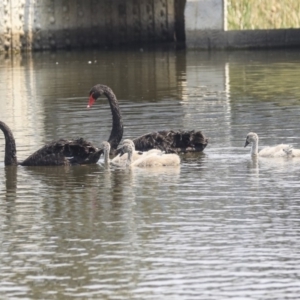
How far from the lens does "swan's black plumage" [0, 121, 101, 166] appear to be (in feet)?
49.4

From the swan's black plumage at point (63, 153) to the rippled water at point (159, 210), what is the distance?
123 millimetres

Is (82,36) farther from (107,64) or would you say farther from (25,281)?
(25,281)

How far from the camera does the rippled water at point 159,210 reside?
964 centimetres

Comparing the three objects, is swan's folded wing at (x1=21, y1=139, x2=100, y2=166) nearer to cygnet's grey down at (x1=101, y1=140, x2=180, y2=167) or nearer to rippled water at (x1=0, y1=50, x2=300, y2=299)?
rippled water at (x1=0, y1=50, x2=300, y2=299)

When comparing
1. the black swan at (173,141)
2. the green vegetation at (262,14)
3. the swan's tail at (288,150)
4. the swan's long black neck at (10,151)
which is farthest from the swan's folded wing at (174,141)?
the green vegetation at (262,14)

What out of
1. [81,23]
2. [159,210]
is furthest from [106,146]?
[81,23]

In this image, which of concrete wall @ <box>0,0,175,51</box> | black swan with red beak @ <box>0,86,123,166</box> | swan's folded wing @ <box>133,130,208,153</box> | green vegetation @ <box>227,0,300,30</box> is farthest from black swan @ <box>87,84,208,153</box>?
concrete wall @ <box>0,0,175,51</box>

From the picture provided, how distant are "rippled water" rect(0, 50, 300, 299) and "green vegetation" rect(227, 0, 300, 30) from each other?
1190 centimetres

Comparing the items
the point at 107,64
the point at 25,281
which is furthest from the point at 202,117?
the point at 107,64

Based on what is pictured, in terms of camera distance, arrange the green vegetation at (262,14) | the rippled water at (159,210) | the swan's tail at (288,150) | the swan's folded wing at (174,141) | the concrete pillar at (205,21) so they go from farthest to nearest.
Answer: the concrete pillar at (205,21), the green vegetation at (262,14), the swan's folded wing at (174,141), the swan's tail at (288,150), the rippled water at (159,210)

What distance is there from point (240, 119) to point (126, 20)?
2311cm

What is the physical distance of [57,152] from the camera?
1516 centimetres

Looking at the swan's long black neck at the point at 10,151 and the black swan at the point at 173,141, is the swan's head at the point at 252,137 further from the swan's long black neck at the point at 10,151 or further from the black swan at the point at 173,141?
the swan's long black neck at the point at 10,151

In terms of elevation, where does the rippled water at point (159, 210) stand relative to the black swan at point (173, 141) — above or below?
below
